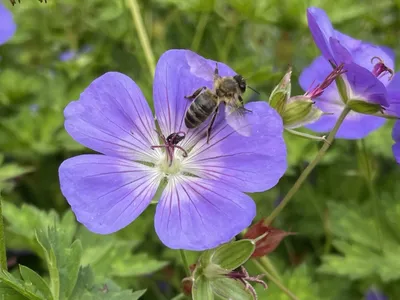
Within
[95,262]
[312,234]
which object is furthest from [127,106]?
[312,234]

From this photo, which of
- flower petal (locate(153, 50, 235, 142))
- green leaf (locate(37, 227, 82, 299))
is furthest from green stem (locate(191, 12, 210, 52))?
green leaf (locate(37, 227, 82, 299))

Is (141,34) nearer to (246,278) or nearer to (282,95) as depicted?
(282,95)

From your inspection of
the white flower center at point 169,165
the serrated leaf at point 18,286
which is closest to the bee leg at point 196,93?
the white flower center at point 169,165

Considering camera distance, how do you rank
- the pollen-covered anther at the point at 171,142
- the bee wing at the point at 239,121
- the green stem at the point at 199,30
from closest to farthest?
the bee wing at the point at 239,121, the pollen-covered anther at the point at 171,142, the green stem at the point at 199,30

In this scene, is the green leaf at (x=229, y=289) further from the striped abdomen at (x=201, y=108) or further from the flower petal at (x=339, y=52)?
the flower petal at (x=339, y=52)

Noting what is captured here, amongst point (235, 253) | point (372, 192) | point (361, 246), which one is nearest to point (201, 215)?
point (235, 253)

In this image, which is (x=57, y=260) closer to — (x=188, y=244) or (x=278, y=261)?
(x=188, y=244)
